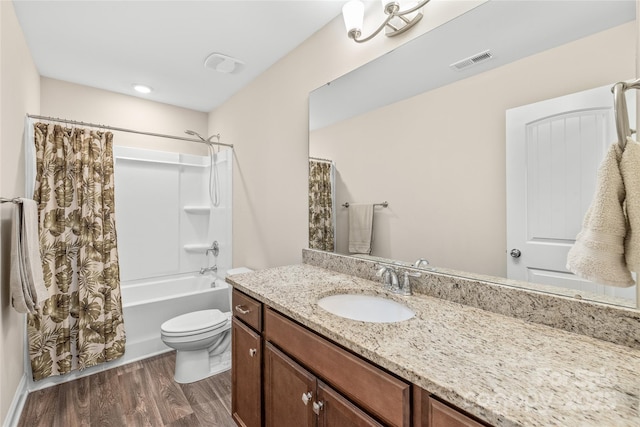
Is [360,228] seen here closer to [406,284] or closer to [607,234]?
[406,284]

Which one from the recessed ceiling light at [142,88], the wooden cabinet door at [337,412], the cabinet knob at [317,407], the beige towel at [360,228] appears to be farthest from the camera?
the recessed ceiling light at [142,88]

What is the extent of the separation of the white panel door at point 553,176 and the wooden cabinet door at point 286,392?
2.94ft

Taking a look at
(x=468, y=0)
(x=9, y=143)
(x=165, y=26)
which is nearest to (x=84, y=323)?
(x=9, y=143)

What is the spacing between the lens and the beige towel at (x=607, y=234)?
24.3 inches

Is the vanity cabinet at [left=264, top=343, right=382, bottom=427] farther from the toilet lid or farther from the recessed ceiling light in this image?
the recessed ceiling light

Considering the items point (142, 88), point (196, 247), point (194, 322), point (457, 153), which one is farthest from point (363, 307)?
point (142, 88)

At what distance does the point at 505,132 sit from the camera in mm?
1125

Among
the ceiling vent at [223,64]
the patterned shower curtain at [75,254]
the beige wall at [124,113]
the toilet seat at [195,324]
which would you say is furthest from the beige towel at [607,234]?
the beige wall at [124,113]

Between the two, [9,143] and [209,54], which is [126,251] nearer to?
[9,143]

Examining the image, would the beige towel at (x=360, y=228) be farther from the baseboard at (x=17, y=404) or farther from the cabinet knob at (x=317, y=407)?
the baseboard at (x=17, y=404)

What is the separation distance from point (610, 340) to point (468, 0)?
53.7 inches

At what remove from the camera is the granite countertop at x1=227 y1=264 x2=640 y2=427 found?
57 cm

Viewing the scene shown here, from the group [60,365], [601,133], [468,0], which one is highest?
[468,0]

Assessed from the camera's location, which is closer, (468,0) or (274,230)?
(468,0)
